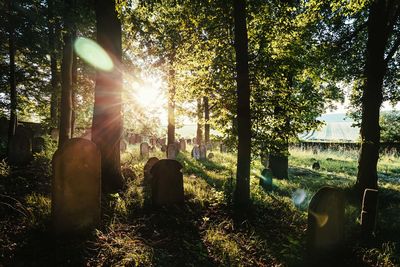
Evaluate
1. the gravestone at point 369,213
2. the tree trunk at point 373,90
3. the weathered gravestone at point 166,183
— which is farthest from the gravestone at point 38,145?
the tree trunk at point 373,90

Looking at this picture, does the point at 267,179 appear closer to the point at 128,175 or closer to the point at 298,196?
the point at 298,196

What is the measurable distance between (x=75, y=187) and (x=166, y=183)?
2298mm

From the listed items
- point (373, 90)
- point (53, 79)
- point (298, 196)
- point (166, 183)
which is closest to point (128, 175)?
point (166, 183)

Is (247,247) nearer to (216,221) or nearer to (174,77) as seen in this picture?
(216,221)

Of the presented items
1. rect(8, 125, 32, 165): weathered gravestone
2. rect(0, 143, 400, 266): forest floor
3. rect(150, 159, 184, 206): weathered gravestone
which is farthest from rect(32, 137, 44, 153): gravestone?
rect(150, 159, 184, 206): weathered gravestone

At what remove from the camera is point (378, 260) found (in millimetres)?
4590

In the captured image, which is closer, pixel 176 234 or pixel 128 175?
pixel 176 234

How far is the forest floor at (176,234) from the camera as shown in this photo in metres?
4.06

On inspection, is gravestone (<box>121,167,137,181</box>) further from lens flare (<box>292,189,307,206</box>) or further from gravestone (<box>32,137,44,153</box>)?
gravestone (<box>32,137,44,153</box>)

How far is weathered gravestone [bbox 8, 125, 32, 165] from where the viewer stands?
9556 millimetres

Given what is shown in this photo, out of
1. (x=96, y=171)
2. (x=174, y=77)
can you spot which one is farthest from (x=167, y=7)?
(x=96, y=171)

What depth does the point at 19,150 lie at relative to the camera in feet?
31.7

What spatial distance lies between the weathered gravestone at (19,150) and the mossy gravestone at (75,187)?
6416 mm

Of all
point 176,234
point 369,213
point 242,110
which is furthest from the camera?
point 242,110
